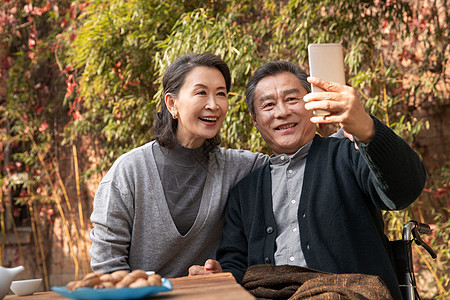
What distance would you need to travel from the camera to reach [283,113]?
2270mm

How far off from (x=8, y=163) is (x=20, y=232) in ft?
2.77

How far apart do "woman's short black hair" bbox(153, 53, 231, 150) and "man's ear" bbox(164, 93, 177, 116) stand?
19mm

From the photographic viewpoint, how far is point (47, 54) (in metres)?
5.89

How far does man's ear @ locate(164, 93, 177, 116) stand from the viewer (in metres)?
2.47

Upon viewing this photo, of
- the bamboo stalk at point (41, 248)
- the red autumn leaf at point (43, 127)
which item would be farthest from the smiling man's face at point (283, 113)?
the bamboo stalk at point (41, 248)

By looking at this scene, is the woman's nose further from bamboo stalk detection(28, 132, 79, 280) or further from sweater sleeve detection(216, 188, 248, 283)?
bamboo stalk detection(28, 132, 79, 280)

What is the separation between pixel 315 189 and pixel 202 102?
618 mm

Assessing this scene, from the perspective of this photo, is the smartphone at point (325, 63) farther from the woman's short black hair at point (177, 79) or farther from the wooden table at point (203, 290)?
the woman's short black hair at point (177, 79)

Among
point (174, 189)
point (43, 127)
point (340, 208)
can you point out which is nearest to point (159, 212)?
point (174, 189)

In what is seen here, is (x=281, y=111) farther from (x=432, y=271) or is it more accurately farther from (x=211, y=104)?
(x=432, y=271)

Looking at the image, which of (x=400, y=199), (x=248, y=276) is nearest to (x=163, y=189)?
(x=248, y=276)

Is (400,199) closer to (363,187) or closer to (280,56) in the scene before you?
(363,187)

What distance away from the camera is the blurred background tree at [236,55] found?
3641 mm

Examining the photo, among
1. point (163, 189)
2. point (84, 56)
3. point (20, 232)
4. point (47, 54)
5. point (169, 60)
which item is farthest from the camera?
point (20, 232)
